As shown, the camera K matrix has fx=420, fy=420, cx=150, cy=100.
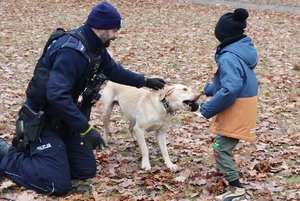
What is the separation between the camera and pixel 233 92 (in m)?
4.52

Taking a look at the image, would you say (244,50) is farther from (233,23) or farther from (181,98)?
(181,98)

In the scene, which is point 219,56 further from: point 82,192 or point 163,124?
point 82,192

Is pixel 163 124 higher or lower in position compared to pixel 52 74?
lower

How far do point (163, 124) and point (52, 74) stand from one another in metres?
1.88

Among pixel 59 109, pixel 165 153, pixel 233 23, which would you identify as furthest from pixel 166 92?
pixel 59 109

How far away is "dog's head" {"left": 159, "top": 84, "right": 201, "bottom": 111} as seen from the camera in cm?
555

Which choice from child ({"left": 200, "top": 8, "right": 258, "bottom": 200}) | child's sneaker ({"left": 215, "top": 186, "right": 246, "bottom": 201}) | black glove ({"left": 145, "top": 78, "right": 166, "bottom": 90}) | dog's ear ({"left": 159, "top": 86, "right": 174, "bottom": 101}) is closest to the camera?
child ({"left": 200, "top": 8, "right": 258, "bottom": 200})

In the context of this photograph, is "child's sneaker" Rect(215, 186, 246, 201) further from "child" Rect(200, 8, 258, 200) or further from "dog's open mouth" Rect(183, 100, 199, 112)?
"dog's open mouth" Rect(183, 100, 199, 112)

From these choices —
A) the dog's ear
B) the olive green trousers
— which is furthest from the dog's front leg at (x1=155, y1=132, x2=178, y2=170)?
the olive green trousers

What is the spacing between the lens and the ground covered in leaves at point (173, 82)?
17.2ft

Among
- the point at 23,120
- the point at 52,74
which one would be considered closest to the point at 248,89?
the point at 52,74

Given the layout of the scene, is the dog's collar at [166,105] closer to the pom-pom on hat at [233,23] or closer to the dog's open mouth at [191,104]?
the dog's open mouth at [191,104]

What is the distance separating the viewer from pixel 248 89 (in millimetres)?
4734

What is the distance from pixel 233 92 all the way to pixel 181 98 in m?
1.15
